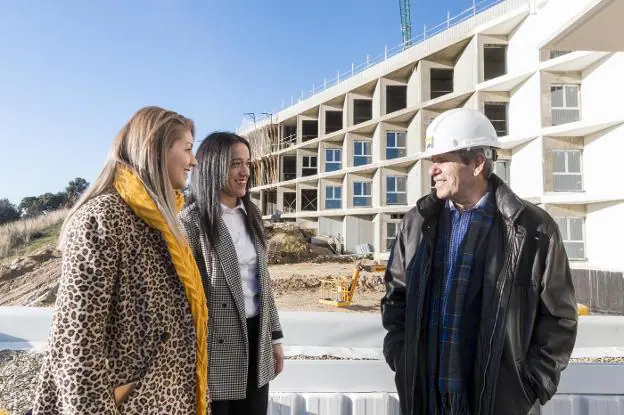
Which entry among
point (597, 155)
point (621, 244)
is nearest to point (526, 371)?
point (621, 244)

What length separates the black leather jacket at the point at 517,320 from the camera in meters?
1.37

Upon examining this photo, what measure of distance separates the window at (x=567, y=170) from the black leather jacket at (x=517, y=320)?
1370 centimetres

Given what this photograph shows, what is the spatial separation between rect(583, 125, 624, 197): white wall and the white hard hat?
12403mm

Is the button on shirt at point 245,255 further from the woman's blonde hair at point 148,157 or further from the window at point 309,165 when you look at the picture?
the window at point 309,165

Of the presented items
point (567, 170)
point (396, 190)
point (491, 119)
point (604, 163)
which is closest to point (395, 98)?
point (396, 190)

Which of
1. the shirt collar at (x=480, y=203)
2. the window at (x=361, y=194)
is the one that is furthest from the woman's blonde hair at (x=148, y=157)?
the window at (x=361, y=194)

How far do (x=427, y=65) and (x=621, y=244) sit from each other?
10.4 metres

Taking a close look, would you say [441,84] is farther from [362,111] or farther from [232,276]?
[232,276]

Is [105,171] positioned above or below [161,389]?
above

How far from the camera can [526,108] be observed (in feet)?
47.0

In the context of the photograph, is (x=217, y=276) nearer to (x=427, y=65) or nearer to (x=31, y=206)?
(x=427, y=65)

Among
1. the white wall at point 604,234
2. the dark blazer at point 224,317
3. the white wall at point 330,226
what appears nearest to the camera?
the dark blazer at point 224,317

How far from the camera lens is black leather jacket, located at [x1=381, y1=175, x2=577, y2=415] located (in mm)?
1371

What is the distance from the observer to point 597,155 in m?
12.6
